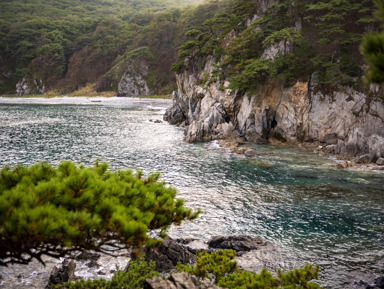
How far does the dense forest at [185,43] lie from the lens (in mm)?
37594

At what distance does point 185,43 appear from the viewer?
59.2m

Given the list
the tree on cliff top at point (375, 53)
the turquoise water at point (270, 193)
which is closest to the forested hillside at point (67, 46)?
the turquoise water at point (270, 193)

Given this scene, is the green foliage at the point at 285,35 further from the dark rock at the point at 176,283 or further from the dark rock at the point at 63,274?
the dark rock at the point at 176,283

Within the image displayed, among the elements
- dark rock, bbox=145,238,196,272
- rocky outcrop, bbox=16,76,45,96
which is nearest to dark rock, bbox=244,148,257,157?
dark rock, bbox=145,238,196,272

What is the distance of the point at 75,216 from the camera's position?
523 centimetres

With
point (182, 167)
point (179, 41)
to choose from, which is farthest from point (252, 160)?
point (179, 41)

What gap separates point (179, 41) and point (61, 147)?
113896mm

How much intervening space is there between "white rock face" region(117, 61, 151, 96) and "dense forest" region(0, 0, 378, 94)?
323 cm

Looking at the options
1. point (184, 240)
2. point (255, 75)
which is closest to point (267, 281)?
point (184, 240)

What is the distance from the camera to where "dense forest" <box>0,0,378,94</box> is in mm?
37594

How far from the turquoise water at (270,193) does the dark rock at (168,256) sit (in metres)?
3.23

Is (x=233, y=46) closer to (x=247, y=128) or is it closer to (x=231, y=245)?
(x=247, y=128)

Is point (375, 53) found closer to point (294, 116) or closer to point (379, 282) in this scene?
point (379, 282)

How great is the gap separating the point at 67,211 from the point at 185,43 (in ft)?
193
